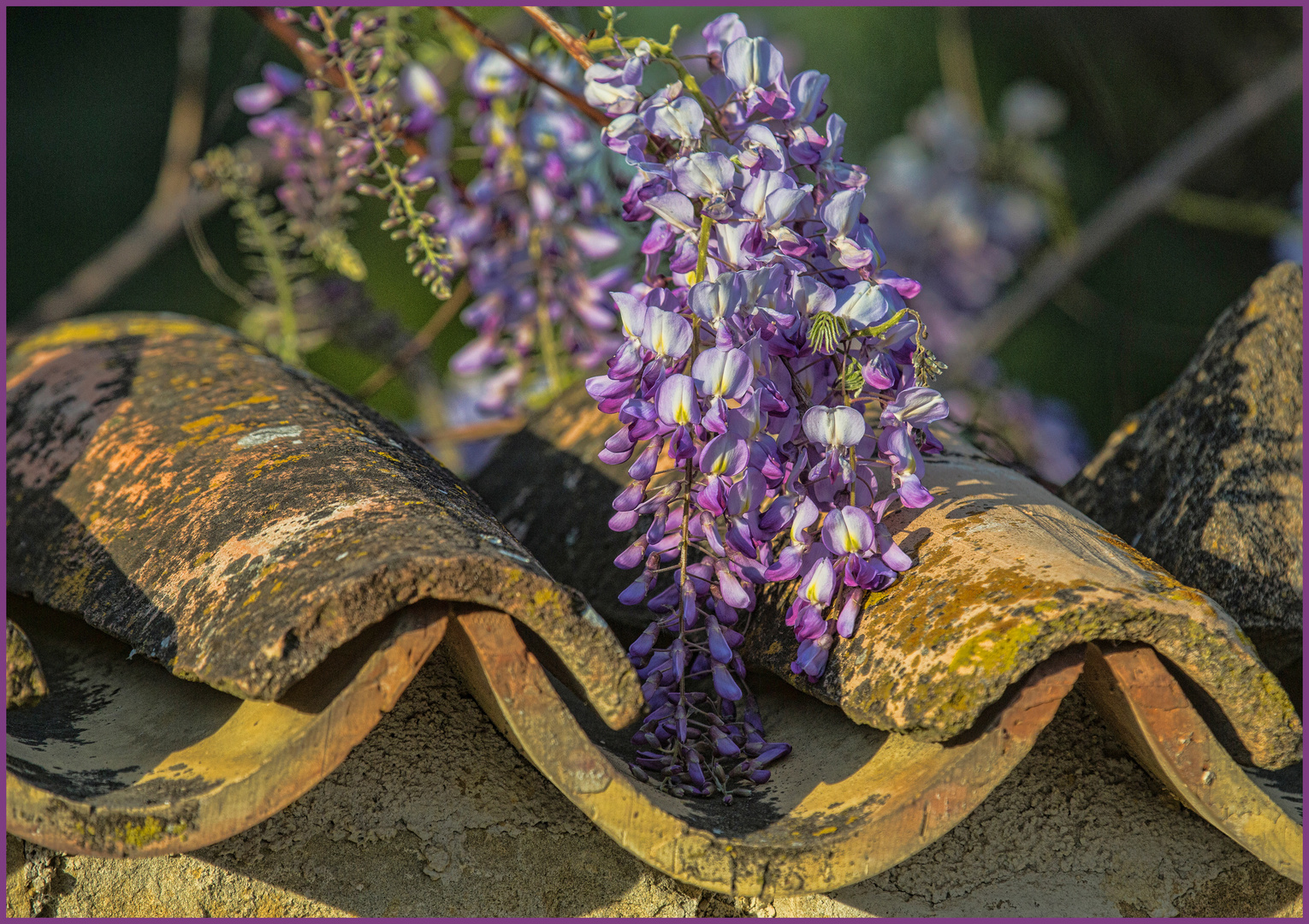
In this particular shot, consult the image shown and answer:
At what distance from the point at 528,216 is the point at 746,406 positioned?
1265mm

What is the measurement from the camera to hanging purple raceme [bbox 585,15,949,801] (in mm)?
956

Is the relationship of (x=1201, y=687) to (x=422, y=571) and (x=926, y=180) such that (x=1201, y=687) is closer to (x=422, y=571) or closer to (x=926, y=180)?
(x=422, y=571)

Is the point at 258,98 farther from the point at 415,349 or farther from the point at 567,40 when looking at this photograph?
the point at 567,40

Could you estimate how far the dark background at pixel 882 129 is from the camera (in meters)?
5.83

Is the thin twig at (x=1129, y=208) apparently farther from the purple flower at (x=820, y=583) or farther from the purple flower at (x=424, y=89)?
the purple flower at (x=820, y=583)

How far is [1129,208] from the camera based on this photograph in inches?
160

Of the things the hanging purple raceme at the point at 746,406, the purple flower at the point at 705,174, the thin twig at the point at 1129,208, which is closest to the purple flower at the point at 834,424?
the hanging purple raceme at the point at 746,406

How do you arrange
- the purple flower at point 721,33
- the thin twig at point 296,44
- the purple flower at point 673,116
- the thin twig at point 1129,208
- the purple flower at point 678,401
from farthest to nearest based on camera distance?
the thin twig at point 1129,208, the thin twig at point 296,44, the purple flower at point 721,33, the purple flower at point 673,116, the purple flower at point 678,401

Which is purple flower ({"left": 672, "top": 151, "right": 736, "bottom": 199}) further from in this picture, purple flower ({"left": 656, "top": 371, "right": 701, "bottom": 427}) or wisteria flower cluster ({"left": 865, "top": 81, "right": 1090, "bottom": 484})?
wisteria flower cluster ({"left": 865, "top": 81, "right": 1090, "bottom": 484})

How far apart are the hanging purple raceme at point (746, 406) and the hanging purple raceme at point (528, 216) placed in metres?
0.96

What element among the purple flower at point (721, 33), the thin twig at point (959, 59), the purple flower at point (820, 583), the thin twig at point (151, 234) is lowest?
the thin twig at point (151, 234)

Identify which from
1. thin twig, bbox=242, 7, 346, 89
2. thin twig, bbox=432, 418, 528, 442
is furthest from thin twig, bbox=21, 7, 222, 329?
thin twig, bbox=242, 7, 346, 89

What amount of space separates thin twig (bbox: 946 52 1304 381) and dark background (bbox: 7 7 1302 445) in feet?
3.69

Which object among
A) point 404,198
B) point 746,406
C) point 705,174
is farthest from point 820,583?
point 404,198
